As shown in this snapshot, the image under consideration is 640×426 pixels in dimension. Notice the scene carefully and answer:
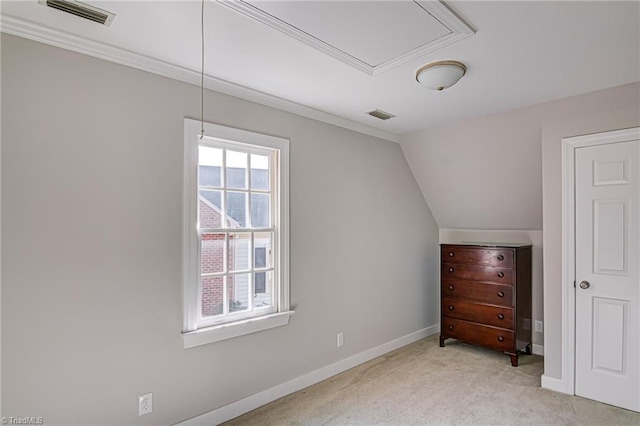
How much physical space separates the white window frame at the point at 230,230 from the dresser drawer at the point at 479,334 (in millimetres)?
2084

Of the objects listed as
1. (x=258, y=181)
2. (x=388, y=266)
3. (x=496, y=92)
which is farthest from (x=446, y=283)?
(x=258, y=181)

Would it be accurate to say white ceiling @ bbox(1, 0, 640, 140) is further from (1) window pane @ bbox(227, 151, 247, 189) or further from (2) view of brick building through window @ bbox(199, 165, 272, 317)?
(2) view of brick building through window @ bbox(199, 165, 272, 317)

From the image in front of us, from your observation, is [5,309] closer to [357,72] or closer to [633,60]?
[357,72]

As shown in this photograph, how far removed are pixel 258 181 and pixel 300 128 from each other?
0.64m

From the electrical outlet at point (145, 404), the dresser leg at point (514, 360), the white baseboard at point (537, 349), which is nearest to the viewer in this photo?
the electrical outlet at point (145, 404)

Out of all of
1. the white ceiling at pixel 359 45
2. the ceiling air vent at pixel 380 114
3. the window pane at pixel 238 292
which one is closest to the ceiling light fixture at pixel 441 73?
the white ceiling at pixel 359 45

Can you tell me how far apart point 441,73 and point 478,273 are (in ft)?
7.89

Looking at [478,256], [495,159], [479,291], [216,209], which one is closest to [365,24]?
[216,209]

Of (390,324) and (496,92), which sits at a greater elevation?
(496,92)

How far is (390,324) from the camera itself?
162 inches

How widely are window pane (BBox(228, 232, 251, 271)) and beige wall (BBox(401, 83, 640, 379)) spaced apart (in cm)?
230

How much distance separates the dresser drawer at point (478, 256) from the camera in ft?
12.4

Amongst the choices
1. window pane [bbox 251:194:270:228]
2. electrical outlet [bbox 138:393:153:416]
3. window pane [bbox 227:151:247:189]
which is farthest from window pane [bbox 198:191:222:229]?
electrical outlet [bbox 138:393:153:416]

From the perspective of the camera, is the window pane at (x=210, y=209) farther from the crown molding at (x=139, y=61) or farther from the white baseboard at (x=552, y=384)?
the white baseboard at (x=552, y=384)
